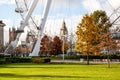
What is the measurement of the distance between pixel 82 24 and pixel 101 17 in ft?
136

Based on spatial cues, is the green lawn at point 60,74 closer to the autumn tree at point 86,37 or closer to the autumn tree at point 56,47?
the autumn tree at point 86,37

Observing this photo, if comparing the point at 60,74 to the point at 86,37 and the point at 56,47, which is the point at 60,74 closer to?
the point at 86,37

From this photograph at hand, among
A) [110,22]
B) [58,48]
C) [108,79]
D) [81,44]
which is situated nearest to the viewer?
[108,79]

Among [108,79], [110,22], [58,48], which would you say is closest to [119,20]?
[110,22]

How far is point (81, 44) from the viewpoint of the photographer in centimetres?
8306

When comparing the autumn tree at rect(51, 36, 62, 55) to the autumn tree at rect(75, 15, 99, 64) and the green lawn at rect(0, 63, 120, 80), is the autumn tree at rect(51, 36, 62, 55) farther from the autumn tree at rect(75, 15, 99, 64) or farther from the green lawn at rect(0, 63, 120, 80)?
the green lawn at rect(0, 63, 120, 80)

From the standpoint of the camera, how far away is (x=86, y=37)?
8381 centimetres

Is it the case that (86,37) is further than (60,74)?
Yes

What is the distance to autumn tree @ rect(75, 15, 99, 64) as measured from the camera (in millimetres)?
83088

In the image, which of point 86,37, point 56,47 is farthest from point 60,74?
point 56,47

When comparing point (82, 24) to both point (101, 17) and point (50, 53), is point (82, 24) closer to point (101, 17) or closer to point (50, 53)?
point (101, 17)

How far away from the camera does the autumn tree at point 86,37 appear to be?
83.1 m

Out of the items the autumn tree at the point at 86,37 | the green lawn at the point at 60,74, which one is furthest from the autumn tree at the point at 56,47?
the green lawn at the point at 60,74

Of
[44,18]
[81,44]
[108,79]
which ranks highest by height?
[44,18]
